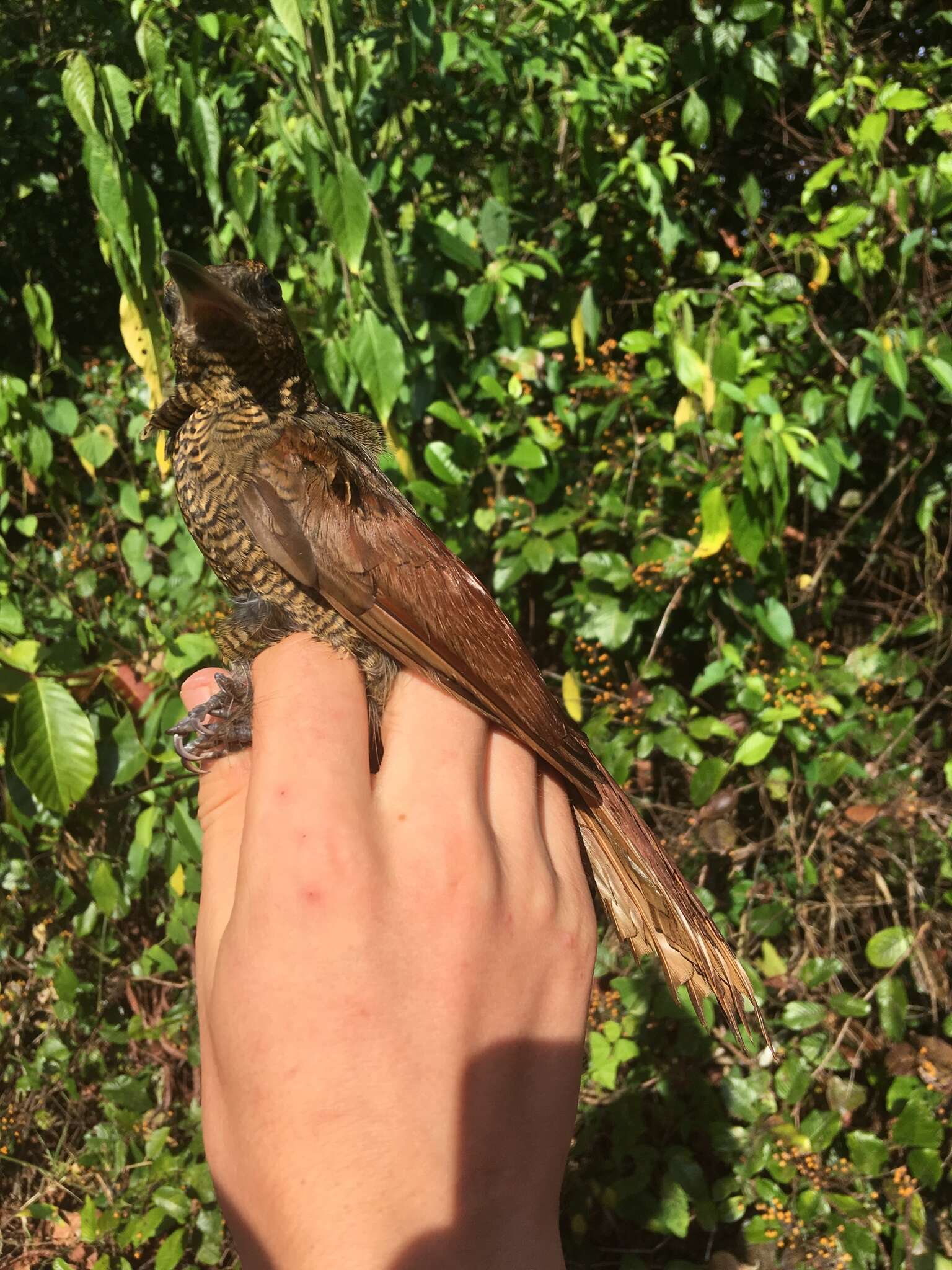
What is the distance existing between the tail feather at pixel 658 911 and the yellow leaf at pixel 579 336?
5.55 feet

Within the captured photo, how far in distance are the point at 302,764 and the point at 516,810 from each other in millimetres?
402

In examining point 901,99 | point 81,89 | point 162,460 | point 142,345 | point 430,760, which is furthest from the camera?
point 901,99

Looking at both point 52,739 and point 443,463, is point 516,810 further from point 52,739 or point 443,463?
point 443,463

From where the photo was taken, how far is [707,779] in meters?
2.58

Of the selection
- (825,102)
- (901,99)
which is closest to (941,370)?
(901,99)

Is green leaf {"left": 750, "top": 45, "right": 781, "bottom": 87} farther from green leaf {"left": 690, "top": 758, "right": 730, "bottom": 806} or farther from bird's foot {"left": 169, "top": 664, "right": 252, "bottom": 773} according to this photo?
bird's foot {"left": 169, "top": 664, "right": 252, "bottom": 773}

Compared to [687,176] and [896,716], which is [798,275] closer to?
[687,176]

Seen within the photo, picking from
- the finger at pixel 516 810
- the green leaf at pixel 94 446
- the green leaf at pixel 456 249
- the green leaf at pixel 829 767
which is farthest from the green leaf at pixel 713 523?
the green leaf at pixel 94 446

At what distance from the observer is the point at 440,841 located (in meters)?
1.32

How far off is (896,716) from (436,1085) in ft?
Answer: 7.20

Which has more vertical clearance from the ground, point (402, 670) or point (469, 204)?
point (469, 204)

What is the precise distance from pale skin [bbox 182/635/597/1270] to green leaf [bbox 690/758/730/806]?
1.17 meters

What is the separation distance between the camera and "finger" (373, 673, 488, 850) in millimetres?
1369

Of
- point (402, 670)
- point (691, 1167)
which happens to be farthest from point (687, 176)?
point (691, 1167)
